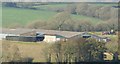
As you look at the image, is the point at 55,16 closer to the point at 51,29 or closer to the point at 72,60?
the point at 51,29

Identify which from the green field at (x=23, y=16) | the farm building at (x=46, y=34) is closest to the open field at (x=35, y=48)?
the farm building at (x=46, y=34)

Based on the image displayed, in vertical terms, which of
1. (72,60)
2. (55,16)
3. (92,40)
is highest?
(55,16)

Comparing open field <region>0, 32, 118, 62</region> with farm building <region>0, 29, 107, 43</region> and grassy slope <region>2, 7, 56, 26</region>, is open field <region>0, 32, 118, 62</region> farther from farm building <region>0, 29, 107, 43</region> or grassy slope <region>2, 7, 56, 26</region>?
grassy slope <region>2, 7, 56, 26</region>

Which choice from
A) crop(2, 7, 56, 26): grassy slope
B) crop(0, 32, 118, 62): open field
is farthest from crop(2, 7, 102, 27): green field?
crop(0, 32, 118, 62): open field

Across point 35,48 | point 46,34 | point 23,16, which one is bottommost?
point 35,48

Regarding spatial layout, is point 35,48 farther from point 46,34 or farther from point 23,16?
point 23,16

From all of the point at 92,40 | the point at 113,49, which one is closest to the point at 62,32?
the point at 92,40

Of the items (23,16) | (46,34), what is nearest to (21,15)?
(23,16)

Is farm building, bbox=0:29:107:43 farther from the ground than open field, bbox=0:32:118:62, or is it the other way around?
farm building, bbox=0:29:107:43
